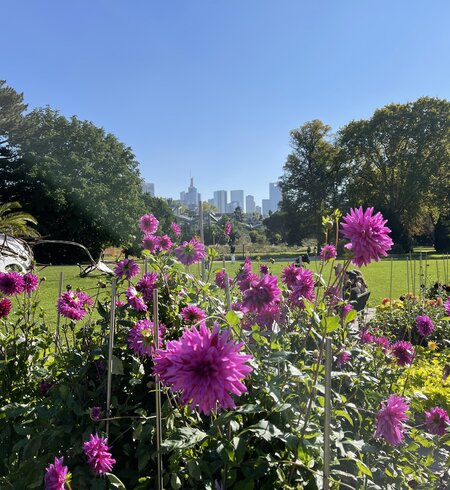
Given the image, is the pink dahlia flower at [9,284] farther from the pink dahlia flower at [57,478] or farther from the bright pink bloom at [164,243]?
the pink dahlia flower at [57,478]

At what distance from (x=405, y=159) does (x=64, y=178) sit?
21.5m

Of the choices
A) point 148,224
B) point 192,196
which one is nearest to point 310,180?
point 148,224

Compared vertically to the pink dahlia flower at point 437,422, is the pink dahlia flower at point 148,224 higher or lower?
higher


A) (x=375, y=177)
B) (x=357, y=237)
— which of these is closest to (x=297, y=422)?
(x=357, y=237)

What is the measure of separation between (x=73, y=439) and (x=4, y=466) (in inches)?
25.9

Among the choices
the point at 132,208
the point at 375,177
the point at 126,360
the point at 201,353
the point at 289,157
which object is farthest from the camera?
the point at 289,157

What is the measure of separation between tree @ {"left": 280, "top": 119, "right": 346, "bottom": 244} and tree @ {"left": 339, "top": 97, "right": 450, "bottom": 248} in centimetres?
255

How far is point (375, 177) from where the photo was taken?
102 ft

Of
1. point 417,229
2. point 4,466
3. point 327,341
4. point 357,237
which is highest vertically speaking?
point 417,229

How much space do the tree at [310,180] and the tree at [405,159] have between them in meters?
2.55

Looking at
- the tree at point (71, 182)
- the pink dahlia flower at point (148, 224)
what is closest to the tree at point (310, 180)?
the tree at point (71, 182)

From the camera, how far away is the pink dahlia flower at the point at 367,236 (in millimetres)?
1247

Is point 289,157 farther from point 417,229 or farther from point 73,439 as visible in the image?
point 73,439

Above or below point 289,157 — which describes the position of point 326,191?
below
